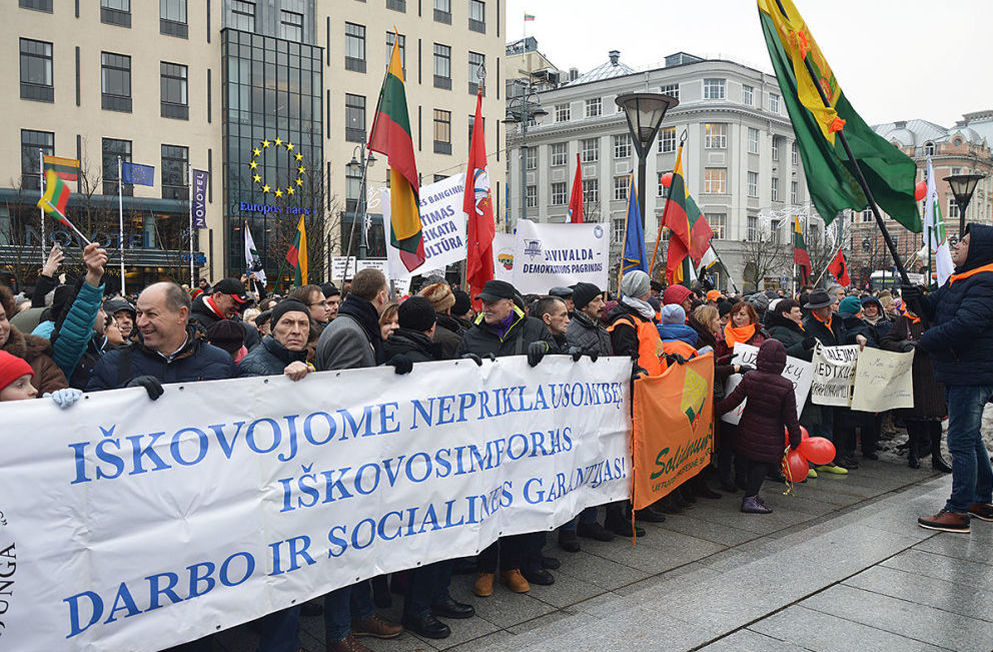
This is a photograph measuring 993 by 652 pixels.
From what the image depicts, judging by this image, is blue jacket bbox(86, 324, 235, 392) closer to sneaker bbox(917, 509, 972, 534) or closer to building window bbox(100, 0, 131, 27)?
sneaker bbox(917, 509, 972, 534)

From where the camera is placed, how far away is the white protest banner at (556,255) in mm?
9203

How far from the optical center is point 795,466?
7191 millimetres

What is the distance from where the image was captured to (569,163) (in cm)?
7200

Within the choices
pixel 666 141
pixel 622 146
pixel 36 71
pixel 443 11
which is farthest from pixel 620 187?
pixel 36 71

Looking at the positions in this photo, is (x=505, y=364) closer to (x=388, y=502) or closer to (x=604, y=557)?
(x=388, y=502)

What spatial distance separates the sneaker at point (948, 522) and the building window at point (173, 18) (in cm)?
3941

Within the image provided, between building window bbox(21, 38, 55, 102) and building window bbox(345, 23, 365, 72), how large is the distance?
570 inches

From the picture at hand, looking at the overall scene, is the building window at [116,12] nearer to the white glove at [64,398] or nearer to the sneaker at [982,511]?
the white glove at [64,398]

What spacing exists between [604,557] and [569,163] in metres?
68.8

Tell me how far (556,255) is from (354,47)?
37453 millimetres

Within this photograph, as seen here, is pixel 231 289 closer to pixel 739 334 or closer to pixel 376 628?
pixel 376 628

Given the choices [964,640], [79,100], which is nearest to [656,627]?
[964,640]

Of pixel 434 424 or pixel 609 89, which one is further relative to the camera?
pixel 609 89

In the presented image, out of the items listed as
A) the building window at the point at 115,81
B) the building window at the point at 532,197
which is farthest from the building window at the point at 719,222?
the building window at the point at 115,81
